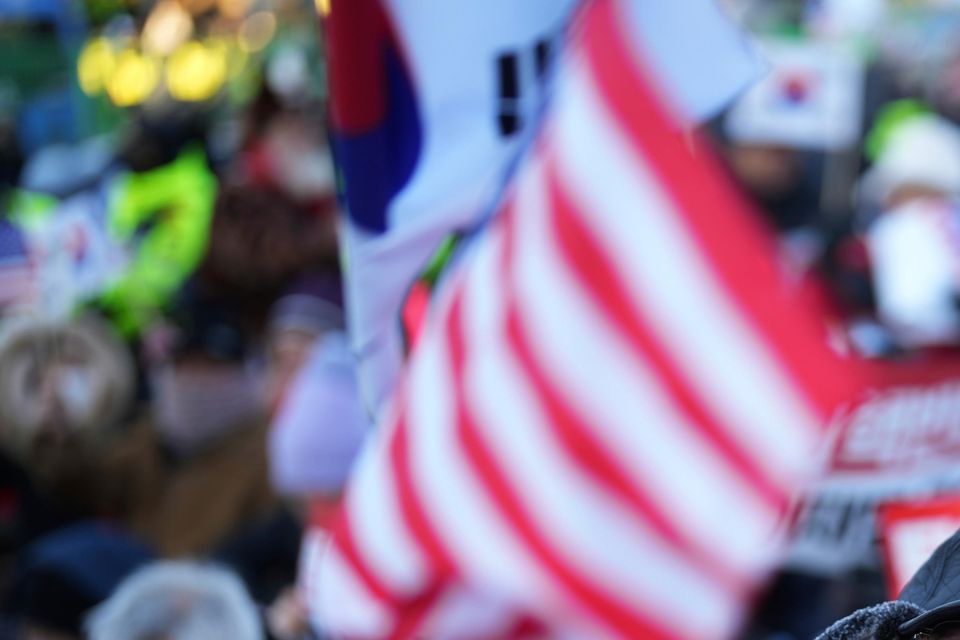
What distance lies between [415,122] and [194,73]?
361 inches

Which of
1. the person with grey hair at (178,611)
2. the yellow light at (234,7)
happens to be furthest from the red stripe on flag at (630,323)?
the yellow light at (234,7)

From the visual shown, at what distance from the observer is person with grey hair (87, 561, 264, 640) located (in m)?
2.42

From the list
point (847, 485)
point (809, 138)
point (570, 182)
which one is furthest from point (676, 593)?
point (809, 138)

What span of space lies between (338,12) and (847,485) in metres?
1.52

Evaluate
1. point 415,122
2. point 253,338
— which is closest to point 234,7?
point 253,338

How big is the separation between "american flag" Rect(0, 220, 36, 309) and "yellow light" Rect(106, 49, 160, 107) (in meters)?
5.57

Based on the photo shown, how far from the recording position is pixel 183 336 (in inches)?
155

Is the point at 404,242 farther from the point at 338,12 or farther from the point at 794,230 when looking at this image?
the point at 794,230

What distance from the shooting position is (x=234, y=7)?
13461 mm

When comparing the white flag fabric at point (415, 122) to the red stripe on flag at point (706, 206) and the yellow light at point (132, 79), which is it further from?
the yellow light at point (132, 79)

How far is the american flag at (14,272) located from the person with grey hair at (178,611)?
6.74ft

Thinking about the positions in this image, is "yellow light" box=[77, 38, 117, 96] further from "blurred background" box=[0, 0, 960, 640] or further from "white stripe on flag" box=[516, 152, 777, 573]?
"white stripe on flag" box=[516, 152, 777, 573]

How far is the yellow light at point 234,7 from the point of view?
43.4 ft

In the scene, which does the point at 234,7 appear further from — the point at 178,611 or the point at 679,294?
the point at 679,294
